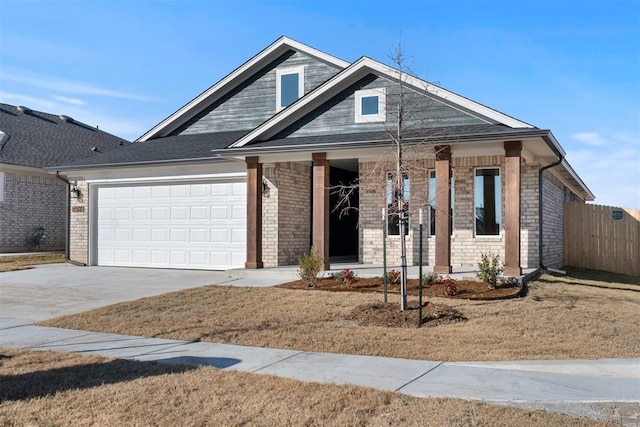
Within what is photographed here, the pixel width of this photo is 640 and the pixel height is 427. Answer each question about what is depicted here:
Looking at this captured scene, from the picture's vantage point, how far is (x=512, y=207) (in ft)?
41.5

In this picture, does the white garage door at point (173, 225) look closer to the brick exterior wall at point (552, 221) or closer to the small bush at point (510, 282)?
the small bush at point (510, 282)

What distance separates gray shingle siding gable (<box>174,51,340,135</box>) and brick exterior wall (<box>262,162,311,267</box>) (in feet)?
10.5

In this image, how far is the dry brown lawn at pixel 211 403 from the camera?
4.90 meters

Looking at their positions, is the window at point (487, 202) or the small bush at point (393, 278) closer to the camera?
the small bush at point (393, 278)

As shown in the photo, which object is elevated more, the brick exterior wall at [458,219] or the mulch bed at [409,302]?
the brick exterior wall at [458,219]

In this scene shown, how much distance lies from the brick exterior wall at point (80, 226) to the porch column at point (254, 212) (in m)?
6.56

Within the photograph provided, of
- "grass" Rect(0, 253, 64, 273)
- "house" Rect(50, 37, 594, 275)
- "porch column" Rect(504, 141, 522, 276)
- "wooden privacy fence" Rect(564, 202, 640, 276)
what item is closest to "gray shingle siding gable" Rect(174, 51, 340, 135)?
"house" Rect(50, 37, 594, 275)

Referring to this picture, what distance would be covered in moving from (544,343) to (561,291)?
4.46m

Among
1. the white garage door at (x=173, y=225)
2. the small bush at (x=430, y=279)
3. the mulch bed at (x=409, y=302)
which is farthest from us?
the white garage door at (x=173, y=225)

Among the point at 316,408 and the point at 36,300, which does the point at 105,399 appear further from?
the point at 36,300

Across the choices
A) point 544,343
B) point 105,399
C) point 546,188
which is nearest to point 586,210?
point 546,188

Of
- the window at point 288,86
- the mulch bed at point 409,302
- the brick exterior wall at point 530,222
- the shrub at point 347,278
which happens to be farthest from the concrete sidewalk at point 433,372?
the window at point 288,86

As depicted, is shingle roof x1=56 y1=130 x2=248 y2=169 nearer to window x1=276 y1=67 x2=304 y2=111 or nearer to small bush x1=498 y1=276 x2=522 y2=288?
window x1=276 y1=67 x2=304 y2=111

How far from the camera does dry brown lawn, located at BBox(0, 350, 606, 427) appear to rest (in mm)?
4902
